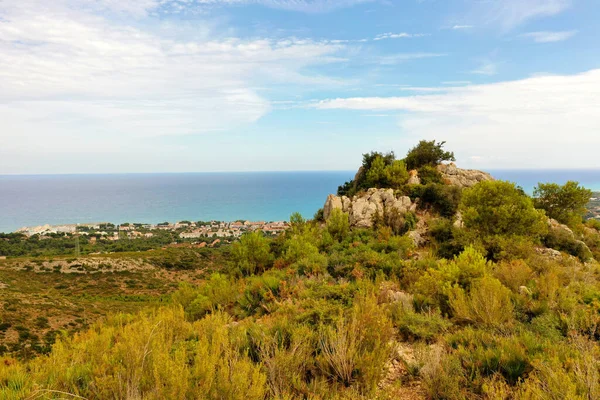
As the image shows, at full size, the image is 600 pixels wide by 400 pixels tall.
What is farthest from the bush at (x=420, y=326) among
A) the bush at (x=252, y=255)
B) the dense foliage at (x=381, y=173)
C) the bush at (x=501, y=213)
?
the dense foliage at (x=381, y=173)

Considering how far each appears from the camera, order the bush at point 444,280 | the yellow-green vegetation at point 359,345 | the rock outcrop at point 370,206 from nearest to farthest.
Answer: the yellow-green vegetation at point 359,345 < the bush at point 444,280 < the rock outcrop at point 370,206

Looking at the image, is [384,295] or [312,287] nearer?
[384,295]

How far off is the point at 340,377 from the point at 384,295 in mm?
3307

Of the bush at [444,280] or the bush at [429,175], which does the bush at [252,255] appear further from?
the bush at [429,175]

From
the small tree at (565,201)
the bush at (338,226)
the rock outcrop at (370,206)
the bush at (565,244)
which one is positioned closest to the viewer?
the bush at (565,244)

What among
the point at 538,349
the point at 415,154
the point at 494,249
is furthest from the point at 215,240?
the point at 538,349

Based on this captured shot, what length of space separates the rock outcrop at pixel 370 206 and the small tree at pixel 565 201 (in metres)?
8.83

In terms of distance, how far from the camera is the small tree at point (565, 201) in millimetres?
17766

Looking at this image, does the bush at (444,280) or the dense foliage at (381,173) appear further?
the dense foliage at (381,173)

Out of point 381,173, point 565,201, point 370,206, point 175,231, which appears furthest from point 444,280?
point 175,231

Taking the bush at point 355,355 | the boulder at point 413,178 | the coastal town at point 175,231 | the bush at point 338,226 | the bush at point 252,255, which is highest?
the boulder at point 413,178

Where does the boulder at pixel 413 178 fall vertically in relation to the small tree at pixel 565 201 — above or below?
above

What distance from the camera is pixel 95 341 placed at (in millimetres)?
4496

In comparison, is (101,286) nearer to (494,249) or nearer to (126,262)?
(126,262)
